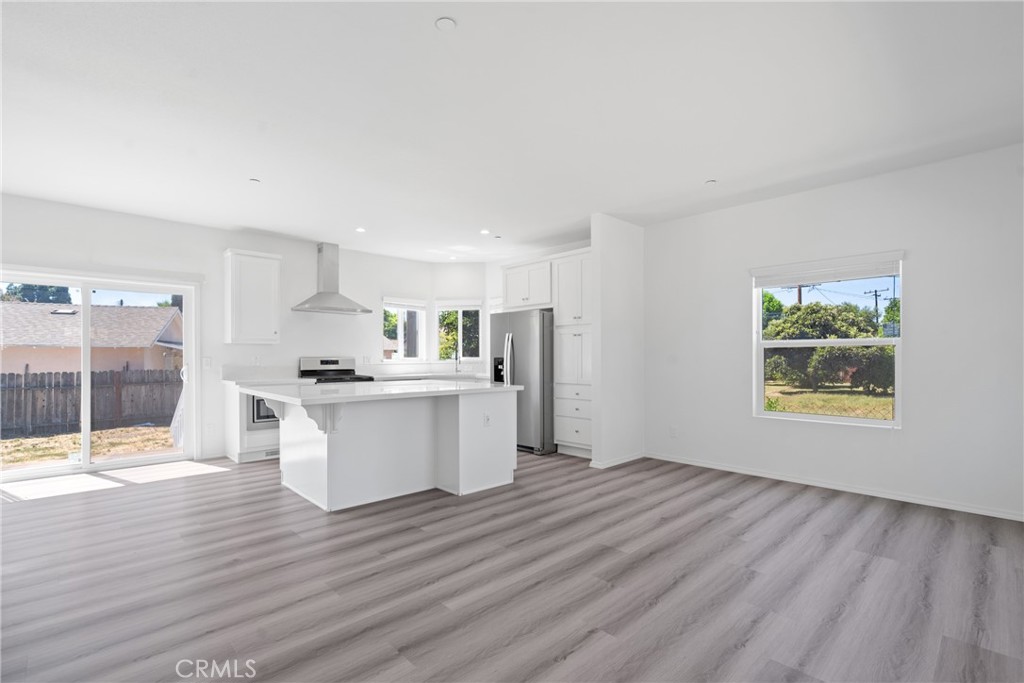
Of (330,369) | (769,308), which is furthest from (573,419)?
(330,369)

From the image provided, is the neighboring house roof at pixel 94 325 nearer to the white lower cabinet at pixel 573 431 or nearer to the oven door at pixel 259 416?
the oven door at pixel 259 416

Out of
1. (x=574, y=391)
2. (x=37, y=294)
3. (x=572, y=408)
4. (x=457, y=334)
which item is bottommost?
(x=572, y=408)

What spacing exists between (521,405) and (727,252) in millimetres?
2831

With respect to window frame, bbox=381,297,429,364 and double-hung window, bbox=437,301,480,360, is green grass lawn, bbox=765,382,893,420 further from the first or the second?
window frame, bbox=381,297,429,364

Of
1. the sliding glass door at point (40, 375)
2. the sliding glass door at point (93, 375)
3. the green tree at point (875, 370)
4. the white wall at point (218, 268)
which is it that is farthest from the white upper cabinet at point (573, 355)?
the sliding glass door at point (40, 375)

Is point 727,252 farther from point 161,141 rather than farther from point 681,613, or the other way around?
point 161,141

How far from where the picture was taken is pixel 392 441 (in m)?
3.87

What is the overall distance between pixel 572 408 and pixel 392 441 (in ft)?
7.81

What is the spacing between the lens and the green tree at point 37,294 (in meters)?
4.43

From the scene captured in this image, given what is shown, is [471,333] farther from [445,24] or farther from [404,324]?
[445,24]

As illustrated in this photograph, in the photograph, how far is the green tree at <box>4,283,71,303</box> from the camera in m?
4.43

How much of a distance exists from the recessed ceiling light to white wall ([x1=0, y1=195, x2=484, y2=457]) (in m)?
4.53

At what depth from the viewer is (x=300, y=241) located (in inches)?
240

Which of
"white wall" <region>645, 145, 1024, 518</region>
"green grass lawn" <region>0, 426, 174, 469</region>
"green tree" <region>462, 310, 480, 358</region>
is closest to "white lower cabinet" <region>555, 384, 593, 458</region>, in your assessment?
"white wall" <region>645, 145, 1024, 518</region>
